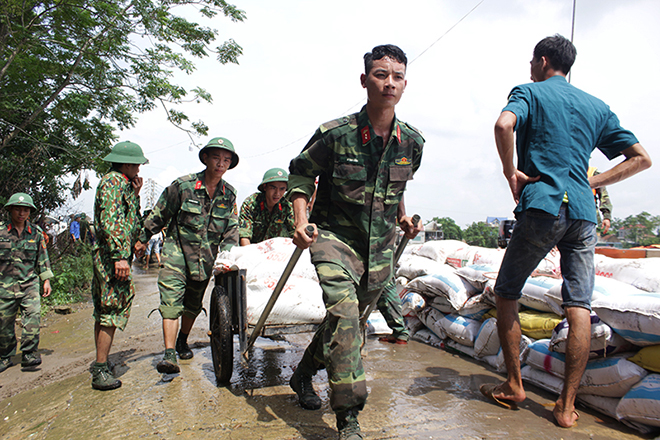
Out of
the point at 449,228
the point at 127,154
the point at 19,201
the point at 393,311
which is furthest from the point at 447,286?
the point at 449,228

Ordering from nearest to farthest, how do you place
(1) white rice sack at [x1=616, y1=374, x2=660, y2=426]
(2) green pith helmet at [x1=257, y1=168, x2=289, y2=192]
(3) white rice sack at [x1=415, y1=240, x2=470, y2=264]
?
(1) white rice sack at [x1=616, y1=374, x2=660, y2=426] < (2) green pith helmet at [x1=257, y1=168, x2=289, y2=192] < (3) white rice sack at [x1=415, y1=240, x2=470, y2=264]

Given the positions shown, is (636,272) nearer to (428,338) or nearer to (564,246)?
(564,246)

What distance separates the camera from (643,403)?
207cm

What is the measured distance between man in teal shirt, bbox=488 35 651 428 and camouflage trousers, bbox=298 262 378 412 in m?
1.07

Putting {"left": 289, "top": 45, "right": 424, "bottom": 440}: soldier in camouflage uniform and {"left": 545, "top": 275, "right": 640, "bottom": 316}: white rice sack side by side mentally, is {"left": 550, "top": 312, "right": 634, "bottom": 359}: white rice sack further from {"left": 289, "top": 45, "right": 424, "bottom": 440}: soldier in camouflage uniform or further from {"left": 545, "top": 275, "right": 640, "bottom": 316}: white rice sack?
{"left": 289, "top": 45, "right": 424, "bottom": 440}: soldier in camouflage uniform

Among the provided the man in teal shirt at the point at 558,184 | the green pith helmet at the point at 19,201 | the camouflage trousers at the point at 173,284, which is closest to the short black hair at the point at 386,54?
the man in teal shirt at the point at 558,184

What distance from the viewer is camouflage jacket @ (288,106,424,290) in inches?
84.3

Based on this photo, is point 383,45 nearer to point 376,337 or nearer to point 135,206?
point 135,206

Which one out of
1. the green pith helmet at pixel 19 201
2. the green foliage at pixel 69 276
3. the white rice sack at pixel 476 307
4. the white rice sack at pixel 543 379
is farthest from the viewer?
the green foliage at pixel 69 276

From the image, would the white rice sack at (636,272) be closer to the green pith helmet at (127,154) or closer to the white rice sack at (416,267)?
the white rice sack at (416,267)

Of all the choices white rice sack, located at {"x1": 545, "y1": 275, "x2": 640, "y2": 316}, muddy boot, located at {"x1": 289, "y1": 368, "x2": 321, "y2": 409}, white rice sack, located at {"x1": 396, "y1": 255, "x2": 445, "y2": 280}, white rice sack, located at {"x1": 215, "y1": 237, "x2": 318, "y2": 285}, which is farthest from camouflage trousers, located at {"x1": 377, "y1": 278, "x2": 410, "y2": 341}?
muddy boot, located at {"x1": 289, "y1": 368, "x2": 321, "y2": 409}

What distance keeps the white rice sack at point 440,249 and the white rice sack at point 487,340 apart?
73.1 inches

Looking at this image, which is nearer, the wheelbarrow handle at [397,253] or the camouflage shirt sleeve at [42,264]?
the wheelbarrow handle at [397,253]

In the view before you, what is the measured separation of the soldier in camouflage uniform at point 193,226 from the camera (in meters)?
3.26
